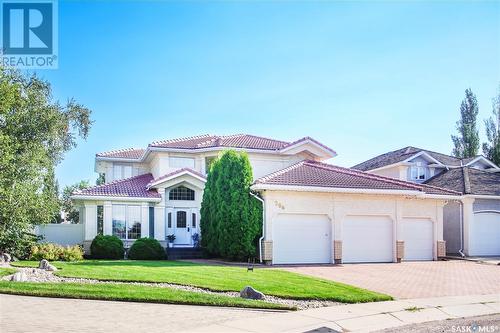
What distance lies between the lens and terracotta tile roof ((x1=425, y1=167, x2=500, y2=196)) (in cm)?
2853

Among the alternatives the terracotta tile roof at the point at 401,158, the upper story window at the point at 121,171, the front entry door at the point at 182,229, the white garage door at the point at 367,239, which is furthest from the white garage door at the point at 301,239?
the upper story window at the point at 121,171

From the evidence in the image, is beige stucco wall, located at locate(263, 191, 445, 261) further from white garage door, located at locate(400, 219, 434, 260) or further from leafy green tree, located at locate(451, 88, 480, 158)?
leafy green tree, located at locate(451, 88, 480, 158)

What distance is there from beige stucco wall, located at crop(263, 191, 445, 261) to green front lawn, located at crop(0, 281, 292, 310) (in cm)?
1014

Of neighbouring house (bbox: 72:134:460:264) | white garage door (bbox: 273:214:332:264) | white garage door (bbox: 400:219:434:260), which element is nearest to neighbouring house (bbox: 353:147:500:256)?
neighbouring house (bbox: 72:134:460:264)

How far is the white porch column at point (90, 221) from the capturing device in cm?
2730

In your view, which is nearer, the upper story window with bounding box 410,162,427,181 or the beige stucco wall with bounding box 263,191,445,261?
the beige stucco wall with bounding box 263,191,445,261

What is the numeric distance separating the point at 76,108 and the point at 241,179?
13.5 m

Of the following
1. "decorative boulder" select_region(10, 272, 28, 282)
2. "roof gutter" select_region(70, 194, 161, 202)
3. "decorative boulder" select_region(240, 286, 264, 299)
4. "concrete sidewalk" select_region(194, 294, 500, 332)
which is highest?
"roof gutter" select_region(70, 194, 161, 202)

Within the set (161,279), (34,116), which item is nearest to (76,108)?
(34,116)

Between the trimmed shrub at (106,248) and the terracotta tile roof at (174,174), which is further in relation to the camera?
the terracotta tile roof at (174,174)

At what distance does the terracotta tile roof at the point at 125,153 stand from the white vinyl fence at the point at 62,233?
640cm

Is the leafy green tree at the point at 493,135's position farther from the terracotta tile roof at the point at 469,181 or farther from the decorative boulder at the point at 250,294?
the decorative boulder at the point at 250,294

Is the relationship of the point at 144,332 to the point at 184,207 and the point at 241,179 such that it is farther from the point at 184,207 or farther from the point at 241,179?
the point at 184,207

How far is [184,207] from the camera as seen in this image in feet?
97.1
